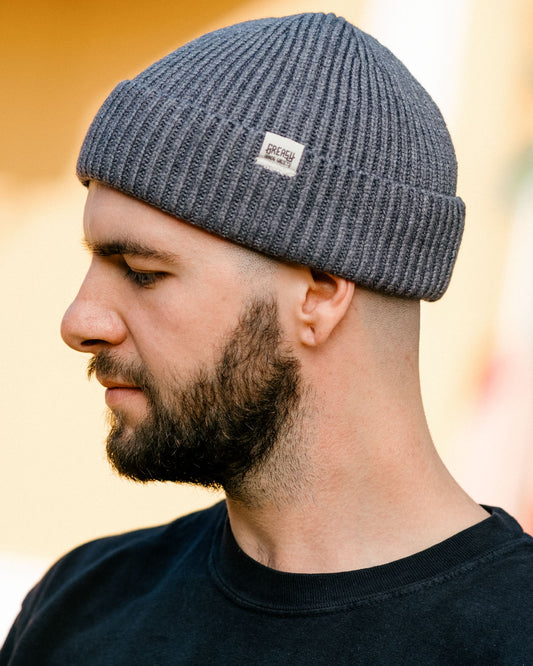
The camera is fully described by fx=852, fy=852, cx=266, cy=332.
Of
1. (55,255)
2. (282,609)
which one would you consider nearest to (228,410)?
(282,609)

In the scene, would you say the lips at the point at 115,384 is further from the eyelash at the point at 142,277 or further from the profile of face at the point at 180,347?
the eyelash at the point at 142,277

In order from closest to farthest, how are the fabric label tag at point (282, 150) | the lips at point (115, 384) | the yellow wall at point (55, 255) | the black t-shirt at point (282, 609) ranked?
1. the black t-shirt at point (282, 609)
2. the fabric label tag at point (282, 150)
3. the lips at point (115, 384)
4. the yellow wall at point (55, 255)

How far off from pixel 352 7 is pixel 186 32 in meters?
0.84

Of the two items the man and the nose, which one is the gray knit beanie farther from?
the nose

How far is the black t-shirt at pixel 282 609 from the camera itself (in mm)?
1505

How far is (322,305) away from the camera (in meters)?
1.73

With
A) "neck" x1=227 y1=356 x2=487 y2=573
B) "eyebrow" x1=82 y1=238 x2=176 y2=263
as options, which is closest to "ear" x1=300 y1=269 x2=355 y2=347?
"neck" x1=227 y1=356 x2=487 y2=573

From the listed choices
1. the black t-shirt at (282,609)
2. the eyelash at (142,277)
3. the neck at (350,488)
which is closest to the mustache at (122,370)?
the eyelash at (142,277)

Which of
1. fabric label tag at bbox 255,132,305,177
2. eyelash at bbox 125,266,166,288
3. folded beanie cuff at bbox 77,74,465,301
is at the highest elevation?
fabric label tag at bbox 255,132,305,177

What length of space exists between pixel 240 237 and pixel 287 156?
0.60ft

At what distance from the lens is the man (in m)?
1.68

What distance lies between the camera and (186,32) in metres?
4.22

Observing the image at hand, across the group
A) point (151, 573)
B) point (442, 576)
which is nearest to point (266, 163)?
point (442, 576)

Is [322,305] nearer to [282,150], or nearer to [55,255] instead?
[282,150]
